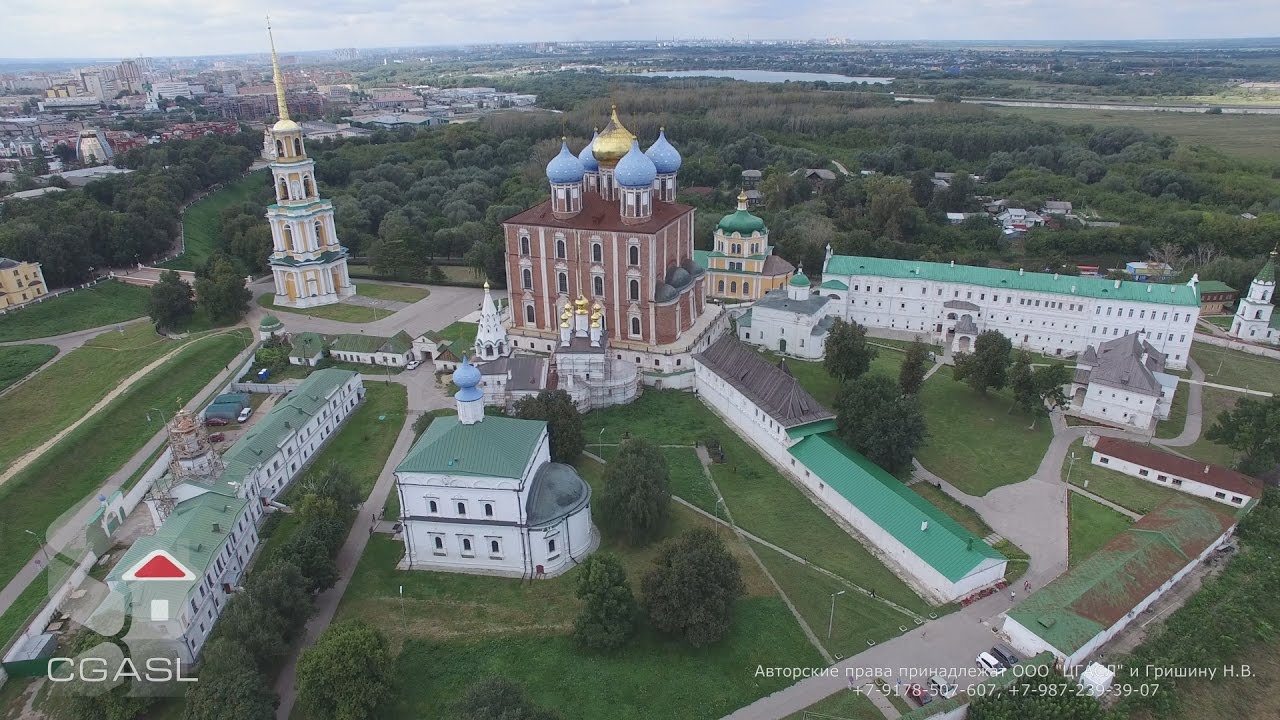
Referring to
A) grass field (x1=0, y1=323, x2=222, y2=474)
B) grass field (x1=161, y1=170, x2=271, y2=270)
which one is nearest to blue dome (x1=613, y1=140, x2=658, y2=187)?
grass field (x1=0, y1=323, x2=222, y2=474)

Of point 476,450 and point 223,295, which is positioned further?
point 223,295

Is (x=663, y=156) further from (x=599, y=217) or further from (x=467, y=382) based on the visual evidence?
(x=467, y=382)

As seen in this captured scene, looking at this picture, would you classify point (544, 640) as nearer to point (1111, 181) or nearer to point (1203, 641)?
point (1203, 641)

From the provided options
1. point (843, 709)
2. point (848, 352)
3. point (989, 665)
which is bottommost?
point (843, 709)

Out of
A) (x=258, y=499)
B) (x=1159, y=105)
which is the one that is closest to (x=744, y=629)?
(x=258, y=499)

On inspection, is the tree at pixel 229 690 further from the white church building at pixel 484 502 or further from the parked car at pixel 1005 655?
the parked car at pixel 1005 655

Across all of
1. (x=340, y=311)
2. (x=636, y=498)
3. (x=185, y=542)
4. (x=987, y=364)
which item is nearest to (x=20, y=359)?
(x=340, y=311)

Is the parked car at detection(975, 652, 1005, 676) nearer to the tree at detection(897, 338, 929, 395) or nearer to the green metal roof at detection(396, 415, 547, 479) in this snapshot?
the green metal roof at detection(396, 415, 547, 479)
